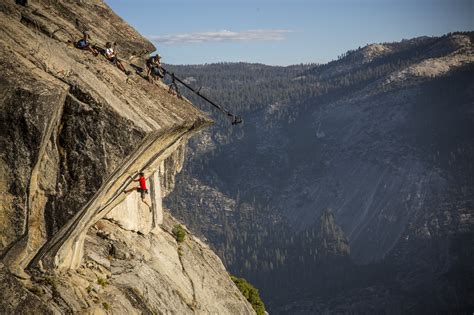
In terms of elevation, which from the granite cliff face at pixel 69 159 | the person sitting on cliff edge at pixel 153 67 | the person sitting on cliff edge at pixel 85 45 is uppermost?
the person sitting on cliff edge at pixel 85 45

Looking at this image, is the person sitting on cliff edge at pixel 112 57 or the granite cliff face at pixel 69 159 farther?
the person sitting on cliff edge at pixel 112 57

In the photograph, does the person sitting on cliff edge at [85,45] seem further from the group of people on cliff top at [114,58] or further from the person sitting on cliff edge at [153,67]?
the person sitting on cliff edge at [153,67]

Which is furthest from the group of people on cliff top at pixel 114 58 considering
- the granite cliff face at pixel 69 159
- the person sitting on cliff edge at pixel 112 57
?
the granite cliff face at pixel 69 159

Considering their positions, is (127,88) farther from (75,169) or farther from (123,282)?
(123,282)

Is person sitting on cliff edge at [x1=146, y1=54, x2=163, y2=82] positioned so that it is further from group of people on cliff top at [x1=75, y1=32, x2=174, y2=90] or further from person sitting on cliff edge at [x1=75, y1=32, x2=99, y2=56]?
person sitting on cliff edge at [x1=75, y1=32, x2=99, y2=56]

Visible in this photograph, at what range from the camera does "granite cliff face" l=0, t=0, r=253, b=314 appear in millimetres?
23969

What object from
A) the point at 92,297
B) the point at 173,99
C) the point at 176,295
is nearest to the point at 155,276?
the point at 176,295

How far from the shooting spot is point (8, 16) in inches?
1109

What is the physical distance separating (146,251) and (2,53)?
1530cm

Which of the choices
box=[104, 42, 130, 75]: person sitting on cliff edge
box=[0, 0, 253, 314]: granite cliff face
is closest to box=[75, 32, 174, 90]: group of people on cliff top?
box=[104, 42, 130, 75]: person sitting on cliff edge

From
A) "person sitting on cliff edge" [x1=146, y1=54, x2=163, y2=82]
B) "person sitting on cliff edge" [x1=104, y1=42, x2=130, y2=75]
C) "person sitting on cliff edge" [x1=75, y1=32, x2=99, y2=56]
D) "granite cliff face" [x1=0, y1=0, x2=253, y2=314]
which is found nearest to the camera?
"granite cliff face" [x1=0, y1=0, x2=253, y2=314]

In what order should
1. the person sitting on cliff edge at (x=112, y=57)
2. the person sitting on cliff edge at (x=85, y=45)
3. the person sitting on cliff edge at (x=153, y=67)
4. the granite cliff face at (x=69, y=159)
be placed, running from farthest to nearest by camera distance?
the person sitting on cliff edge at (x=153, y=67)
the person sitting on cliff edge at (x=112, y=57)
the person sitting on cliff edge at (x=85, y=45)
the granite cliff face at (x=69, y=159)

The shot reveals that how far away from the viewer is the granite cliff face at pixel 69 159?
2397 centimetres

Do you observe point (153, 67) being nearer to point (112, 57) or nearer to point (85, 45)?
point (112, 57)
